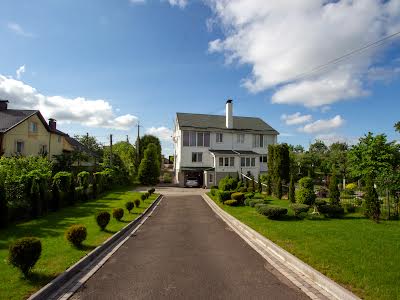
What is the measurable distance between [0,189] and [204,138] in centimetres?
3502

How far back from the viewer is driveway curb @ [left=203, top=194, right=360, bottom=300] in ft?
23.6

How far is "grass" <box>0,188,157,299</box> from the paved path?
109cm

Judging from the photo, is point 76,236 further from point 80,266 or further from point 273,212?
→ point 273,212

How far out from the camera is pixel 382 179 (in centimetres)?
2153

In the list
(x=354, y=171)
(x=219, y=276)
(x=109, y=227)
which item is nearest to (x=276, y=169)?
Result: (x=354, y=171)

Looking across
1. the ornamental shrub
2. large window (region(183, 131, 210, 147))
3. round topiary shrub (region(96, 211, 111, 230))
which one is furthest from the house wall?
the ornamental shrub

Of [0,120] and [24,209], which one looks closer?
[24,209]

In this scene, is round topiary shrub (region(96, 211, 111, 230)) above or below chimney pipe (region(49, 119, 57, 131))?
below

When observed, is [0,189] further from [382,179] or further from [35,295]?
[382,179]

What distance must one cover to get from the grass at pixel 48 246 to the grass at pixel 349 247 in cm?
694

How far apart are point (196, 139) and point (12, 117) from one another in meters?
24.4

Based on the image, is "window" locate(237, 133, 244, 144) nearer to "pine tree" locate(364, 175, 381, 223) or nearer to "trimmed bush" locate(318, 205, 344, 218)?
"trimmed bush" locate(318, 205, 344, 218)

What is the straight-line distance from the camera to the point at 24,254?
7832 mm

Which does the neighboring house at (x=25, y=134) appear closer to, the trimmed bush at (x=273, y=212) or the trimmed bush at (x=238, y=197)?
the trimmed bush at (x=238, y=197)
